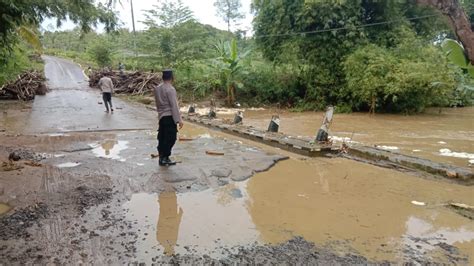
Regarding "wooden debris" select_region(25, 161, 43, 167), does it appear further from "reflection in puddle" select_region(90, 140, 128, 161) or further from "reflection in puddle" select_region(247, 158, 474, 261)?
"reflection in puddle" select_region(247, 158, 474, 261)

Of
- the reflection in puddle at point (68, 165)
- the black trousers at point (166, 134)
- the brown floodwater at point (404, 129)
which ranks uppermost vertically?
the black trousers at point (166, 134)

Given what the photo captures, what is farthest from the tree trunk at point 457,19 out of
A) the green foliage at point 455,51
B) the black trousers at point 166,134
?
the black trousers at point 166,134

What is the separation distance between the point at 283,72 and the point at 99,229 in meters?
19.1

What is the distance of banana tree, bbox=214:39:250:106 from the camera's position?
19453 mm

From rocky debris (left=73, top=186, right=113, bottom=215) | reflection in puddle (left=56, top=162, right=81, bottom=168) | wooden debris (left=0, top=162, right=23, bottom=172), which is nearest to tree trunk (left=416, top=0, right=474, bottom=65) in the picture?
rocky debris (left=73, top=186, right=113, bottom=215)

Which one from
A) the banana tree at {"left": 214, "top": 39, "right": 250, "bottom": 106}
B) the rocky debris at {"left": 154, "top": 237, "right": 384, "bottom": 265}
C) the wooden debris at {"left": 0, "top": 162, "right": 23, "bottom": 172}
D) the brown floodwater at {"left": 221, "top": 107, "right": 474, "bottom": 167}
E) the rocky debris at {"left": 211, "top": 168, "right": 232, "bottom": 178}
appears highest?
the banana tree at {"left": 214, "top": 39, "right": 250, "bottom": 106}

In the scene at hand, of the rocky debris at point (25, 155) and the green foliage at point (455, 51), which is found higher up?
the green foliage at point (455, 51)

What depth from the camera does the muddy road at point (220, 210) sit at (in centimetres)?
361

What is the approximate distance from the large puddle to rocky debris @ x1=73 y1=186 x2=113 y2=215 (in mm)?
392

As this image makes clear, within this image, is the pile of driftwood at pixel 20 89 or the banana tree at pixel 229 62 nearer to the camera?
the banana tree at pixel 229 62

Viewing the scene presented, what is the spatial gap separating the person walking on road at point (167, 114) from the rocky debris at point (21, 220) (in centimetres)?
236

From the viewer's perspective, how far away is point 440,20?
21.7 m

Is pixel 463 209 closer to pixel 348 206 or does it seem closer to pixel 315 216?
pixel 348 206

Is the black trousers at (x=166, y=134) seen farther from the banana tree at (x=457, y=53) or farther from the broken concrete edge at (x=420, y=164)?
the banana tree at (x=457, y=53)
